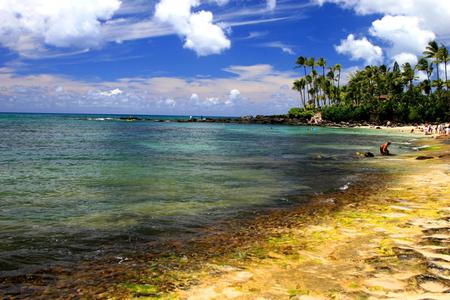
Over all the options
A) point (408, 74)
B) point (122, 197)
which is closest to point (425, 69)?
point (408, 74)

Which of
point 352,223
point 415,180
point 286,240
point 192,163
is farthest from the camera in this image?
point 192,163

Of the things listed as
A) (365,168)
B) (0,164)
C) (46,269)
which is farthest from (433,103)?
(46,269)

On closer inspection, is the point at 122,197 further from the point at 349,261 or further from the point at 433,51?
the point at 433,51

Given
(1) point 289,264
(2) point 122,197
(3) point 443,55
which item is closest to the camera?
(1) point 289,264

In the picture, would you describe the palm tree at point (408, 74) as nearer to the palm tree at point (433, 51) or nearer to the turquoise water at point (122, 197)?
the palm tree at point (433, 51)

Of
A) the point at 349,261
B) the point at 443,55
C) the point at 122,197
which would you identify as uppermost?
the point at 443,55

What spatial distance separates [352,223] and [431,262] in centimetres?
331

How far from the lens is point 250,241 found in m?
9.06

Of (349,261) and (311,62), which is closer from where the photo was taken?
(349,261)

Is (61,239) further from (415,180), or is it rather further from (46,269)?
(415,180)

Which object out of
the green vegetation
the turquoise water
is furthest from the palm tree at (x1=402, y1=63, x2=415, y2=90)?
the turquoise water

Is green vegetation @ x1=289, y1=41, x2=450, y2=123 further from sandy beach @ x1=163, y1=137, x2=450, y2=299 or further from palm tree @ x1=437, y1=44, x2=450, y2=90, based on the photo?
sandy beach @ x1=163, y1=137, x2=450, y2=299

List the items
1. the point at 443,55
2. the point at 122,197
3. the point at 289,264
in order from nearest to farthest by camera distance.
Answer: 1. the point at 289,264
2. the point at 122,197
3. the point at 443,55

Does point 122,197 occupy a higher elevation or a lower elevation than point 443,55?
lower
